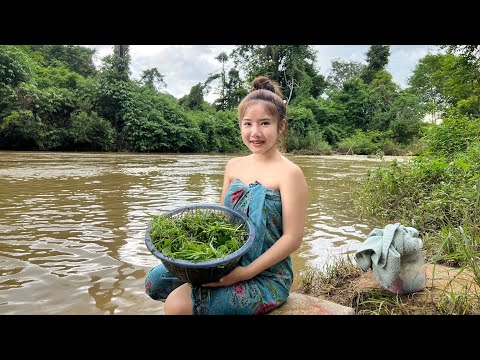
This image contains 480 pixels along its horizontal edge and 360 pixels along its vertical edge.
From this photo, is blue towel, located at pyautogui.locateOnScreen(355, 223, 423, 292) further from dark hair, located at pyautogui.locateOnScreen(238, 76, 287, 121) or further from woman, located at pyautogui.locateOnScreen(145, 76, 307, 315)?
dark hair, located at pyautogui.locateOnScreen(238, 76, 287, 121)

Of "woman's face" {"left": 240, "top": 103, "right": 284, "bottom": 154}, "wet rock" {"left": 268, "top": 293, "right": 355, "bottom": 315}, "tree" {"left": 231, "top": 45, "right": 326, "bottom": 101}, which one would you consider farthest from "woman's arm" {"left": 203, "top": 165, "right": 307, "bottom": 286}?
"tree" {"left": 231, "top": 45, "right": 326, "bottom": 101}

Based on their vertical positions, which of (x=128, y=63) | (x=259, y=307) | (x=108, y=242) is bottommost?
(x=108, y=242)

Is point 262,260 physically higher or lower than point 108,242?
higher

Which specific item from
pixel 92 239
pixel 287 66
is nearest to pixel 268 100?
pixel 92 239

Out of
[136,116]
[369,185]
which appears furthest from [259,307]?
[136,116]

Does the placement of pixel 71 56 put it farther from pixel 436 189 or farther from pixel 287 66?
pixel 436 189

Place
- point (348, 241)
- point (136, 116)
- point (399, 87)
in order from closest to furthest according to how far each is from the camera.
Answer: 1. point (348, 241)
2. point (136, 116)
3. point (399, 87)

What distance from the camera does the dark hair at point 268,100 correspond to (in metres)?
1.69

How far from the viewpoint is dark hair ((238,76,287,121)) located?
1.69m

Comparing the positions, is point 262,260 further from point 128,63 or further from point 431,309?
point 128,63

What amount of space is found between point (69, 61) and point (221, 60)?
11159 millimetres

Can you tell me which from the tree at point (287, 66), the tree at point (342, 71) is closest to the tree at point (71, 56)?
the tree at point (287, 66)

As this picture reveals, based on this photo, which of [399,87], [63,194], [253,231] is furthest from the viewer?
[399,87]

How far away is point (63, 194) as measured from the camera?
6090mm
